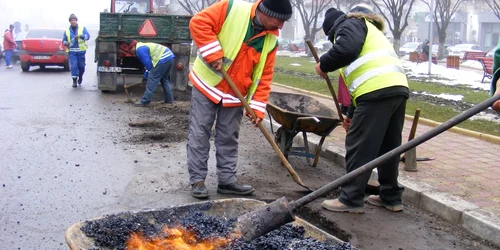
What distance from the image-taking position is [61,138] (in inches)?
297

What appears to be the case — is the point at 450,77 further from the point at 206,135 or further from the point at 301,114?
the point at 206,135

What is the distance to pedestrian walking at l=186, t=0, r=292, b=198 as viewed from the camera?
482cm

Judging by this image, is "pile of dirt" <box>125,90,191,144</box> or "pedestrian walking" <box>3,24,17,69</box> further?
"pedestrian walking" <box>3,24,17,69</box>

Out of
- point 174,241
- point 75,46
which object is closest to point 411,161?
point 174,241

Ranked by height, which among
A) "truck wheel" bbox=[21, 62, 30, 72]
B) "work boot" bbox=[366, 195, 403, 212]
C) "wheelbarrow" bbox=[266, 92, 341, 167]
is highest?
"truck wheel" bbox=[21, 62, 30, 72]

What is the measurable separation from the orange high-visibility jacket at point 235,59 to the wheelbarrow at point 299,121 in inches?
34.5

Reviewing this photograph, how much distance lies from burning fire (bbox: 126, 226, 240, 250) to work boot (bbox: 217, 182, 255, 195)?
1.90 metres

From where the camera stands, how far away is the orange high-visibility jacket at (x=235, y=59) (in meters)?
4.83

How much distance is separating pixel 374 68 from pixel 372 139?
0.60 meters

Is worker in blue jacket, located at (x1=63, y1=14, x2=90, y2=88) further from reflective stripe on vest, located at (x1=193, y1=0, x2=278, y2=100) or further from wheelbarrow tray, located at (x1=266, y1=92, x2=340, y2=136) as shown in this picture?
reflective stripe on vest, located at (x1=193, y1=0, x2=278, y2=100)

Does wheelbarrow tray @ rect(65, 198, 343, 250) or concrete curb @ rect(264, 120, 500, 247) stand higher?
wheelbarrow tray @ rect(65, 198, 343, 250)

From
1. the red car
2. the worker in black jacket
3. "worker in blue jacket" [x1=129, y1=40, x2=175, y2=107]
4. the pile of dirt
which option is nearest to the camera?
the worker in black jacket

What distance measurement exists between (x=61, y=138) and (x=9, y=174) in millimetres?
1925

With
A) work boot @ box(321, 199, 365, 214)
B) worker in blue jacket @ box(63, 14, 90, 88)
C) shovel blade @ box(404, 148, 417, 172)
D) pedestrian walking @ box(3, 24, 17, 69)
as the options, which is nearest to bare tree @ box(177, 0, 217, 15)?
pedestrian walking @ box(3, 24, 17, 69)
